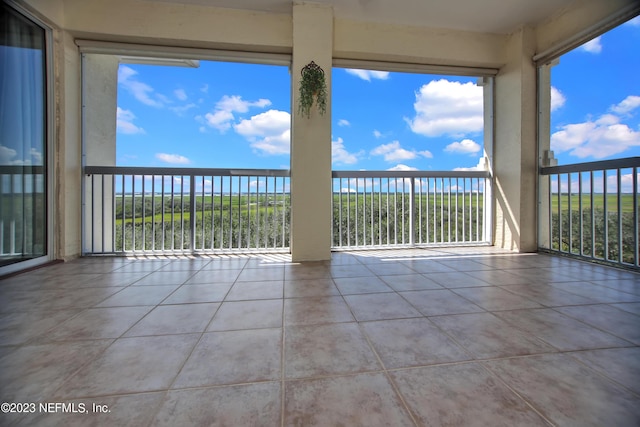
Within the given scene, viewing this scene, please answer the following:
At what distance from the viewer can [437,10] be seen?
295cm

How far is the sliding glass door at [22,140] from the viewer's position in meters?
2.19

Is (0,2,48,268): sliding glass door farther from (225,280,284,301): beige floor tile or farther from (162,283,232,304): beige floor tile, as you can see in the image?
(225,280,284,301): beige floor tile

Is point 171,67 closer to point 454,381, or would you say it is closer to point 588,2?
point 454,381

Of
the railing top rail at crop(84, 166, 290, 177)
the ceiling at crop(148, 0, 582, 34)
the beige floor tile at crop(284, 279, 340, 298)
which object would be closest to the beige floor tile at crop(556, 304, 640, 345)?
the beige floor tile at crop(284, 279, 340, 298)

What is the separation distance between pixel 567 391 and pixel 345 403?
72 cm

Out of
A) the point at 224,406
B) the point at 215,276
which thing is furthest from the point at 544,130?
the point at 224,406

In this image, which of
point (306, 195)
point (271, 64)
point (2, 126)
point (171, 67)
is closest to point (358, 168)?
point (306, 195)

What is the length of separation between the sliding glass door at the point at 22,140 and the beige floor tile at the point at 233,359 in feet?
8.03

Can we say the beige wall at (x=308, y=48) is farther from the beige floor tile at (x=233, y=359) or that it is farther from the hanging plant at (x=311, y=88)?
the beige floor tile at (x=233, y=359)

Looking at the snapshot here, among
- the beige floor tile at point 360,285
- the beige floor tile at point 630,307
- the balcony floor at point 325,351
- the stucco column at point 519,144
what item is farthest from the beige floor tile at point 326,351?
the stucco column at point 519,144

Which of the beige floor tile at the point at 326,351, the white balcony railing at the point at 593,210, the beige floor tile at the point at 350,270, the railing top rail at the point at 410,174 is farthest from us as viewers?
the railing top rail at the point at 410,174

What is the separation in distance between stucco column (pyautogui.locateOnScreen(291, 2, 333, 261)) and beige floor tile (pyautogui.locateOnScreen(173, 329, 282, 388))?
1.68 m

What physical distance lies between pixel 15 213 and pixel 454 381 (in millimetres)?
3479

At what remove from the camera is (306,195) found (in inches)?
115
